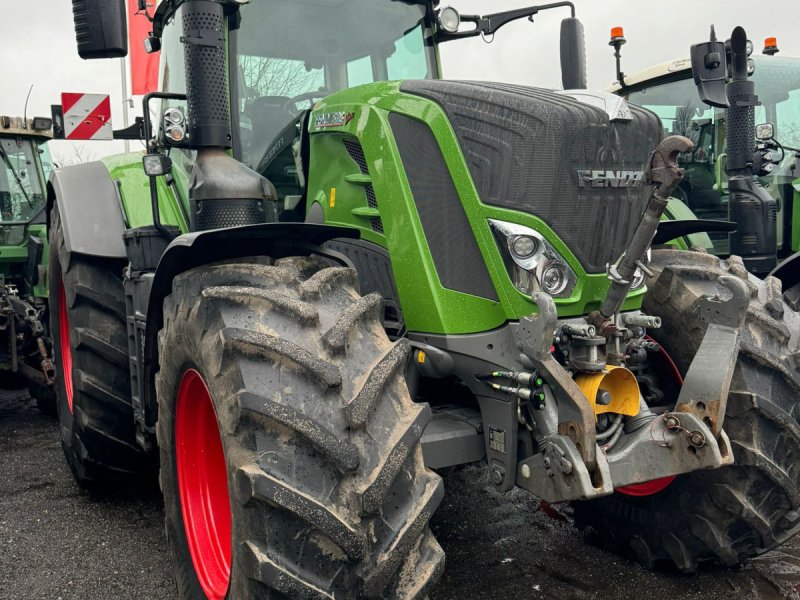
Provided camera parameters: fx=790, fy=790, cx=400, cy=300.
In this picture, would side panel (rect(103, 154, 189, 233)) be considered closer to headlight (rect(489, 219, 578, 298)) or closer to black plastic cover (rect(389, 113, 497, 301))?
black plastic cover (rect(389, 113, 497, 301))

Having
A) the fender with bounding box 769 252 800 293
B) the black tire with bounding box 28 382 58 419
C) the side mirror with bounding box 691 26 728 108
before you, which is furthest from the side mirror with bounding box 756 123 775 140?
the black tire with bounding box 28 382 58 419

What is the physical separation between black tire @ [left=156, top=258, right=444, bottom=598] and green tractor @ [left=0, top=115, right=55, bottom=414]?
4024mm

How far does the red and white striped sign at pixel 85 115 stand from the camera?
7086mm

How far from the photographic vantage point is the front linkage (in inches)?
90.7

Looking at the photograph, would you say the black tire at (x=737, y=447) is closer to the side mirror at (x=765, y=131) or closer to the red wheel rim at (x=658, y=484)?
the red wheel rim at (x=658, y=484)

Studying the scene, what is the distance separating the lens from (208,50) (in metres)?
2.84

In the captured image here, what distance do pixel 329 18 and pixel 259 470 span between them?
2.26 meters

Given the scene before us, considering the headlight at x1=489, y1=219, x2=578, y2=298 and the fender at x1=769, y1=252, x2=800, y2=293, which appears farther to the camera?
the fender at x1=769, y1=252, x2=800, y2=293

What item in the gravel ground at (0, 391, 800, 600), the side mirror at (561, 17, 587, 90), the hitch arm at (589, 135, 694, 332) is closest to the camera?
the hitch arm at (589, 135, 694, 332)

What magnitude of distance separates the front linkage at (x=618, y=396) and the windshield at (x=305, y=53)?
1.66m

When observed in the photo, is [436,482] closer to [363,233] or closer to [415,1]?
[363,233]

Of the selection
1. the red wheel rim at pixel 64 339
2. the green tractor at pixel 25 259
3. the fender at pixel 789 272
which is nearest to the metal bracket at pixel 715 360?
the fender at pixel 789 272

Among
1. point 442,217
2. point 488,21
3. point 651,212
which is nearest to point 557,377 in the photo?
point 651,212

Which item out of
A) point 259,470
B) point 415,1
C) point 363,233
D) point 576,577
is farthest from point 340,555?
point 415,1
